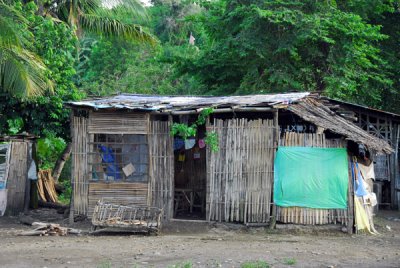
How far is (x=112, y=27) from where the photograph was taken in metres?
17.9

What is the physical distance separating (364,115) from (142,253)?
991 centimetres

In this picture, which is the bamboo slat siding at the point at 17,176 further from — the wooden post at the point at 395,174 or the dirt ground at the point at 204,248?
the wooden post at the point at 395,174

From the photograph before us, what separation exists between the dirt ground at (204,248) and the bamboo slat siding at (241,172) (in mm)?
360

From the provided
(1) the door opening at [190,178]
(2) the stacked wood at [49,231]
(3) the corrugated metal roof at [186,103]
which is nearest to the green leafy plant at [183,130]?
(3) the corrugated metal roof at [186,103]

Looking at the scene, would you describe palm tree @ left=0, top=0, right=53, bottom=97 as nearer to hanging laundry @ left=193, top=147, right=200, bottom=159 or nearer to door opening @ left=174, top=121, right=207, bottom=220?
door opening @ left=174, top=121, right=207, bottom=220

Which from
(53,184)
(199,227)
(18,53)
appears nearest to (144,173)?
(199,227)

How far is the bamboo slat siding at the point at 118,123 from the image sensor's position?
1293cm

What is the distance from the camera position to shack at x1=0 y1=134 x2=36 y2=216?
14.6 m

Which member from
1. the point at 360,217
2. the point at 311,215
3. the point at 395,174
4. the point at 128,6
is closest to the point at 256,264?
the point at 311,215

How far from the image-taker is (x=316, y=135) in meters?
12.6

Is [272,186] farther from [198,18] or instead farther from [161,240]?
[198,18]

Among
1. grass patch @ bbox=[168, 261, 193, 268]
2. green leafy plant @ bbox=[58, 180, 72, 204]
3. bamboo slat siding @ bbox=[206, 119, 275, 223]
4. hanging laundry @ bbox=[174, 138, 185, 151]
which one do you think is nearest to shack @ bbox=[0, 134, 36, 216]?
green leafy plant @ bbox=[58, 180, 72, 204]

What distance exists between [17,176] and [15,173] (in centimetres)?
10

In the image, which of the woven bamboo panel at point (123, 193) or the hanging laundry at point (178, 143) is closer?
the woven bamboo panel at point (123, 193)
